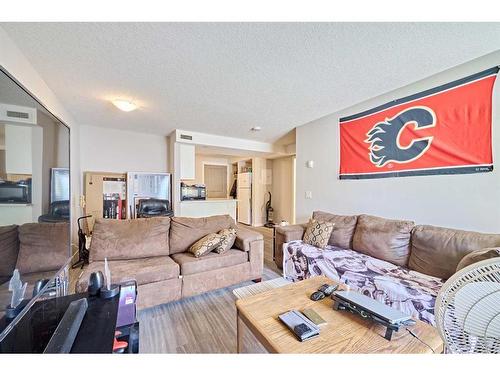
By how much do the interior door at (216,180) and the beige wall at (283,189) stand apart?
1885mm

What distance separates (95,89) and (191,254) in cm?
225

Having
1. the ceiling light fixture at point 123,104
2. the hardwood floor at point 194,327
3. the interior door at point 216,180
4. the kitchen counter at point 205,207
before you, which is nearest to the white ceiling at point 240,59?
the ceiling light fixture at point 123,104

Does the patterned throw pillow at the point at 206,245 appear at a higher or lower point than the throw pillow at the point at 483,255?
lower

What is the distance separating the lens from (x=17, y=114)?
2.86 ft

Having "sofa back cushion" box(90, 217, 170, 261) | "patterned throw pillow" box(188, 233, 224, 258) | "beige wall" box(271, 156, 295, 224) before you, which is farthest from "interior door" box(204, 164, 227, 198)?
"patterned throw pillow" box(188, 233, 224, 258)

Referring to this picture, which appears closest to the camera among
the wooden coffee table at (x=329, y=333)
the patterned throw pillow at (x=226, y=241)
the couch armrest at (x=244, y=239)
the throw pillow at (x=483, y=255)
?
the wooden coffee table at (x=329, y=333)

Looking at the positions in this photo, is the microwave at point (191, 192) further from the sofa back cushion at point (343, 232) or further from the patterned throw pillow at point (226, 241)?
the sofa back cushion at point (343, 232)

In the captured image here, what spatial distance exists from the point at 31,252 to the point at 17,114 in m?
Answer: 0.65

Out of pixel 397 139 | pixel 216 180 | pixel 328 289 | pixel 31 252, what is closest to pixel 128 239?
pixel 31 252

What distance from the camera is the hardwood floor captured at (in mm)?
1454

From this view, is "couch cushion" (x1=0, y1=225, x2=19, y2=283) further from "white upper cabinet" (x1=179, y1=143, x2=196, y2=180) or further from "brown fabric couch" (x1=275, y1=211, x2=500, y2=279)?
"white upper cabinet" (x1=179, y1=143, x2=196, y2=180)

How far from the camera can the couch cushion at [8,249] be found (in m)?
0.74

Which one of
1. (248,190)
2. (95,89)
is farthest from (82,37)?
(248,190)
